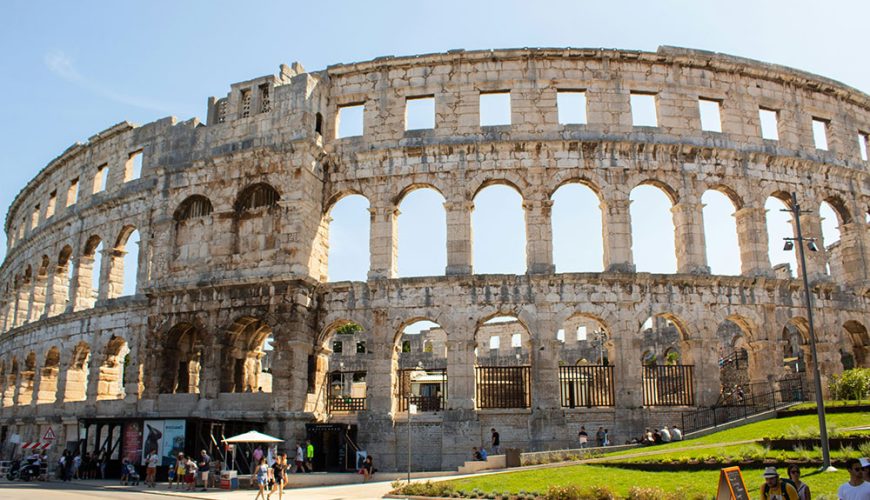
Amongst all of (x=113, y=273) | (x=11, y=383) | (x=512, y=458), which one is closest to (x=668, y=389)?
(x=512, y=458)

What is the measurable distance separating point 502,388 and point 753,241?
11342mm

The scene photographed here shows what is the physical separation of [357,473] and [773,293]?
16.6 metres

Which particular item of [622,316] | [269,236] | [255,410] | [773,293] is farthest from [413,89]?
[773,293]

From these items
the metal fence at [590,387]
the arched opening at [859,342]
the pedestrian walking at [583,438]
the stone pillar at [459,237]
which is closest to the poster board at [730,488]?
the pedestrian walking at [583,438]

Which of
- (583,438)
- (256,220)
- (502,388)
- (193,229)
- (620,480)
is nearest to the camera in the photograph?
(620,480)

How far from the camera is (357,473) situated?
76.0ft

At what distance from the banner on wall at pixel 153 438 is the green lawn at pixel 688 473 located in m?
9.68

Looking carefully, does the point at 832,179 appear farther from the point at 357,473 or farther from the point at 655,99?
the point at 357,473

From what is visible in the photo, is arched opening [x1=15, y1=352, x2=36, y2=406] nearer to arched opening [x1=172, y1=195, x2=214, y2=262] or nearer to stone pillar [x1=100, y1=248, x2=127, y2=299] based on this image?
stone pillar [x1=100, y1=248, x2=127, y2=299]

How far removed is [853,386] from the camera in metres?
23.4

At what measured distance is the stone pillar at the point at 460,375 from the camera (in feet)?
81.9

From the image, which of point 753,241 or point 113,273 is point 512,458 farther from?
point 113,273

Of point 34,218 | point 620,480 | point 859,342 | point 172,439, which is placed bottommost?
point 620,480

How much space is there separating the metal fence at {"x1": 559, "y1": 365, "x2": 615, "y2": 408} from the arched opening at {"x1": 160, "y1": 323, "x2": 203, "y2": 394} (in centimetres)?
1387
